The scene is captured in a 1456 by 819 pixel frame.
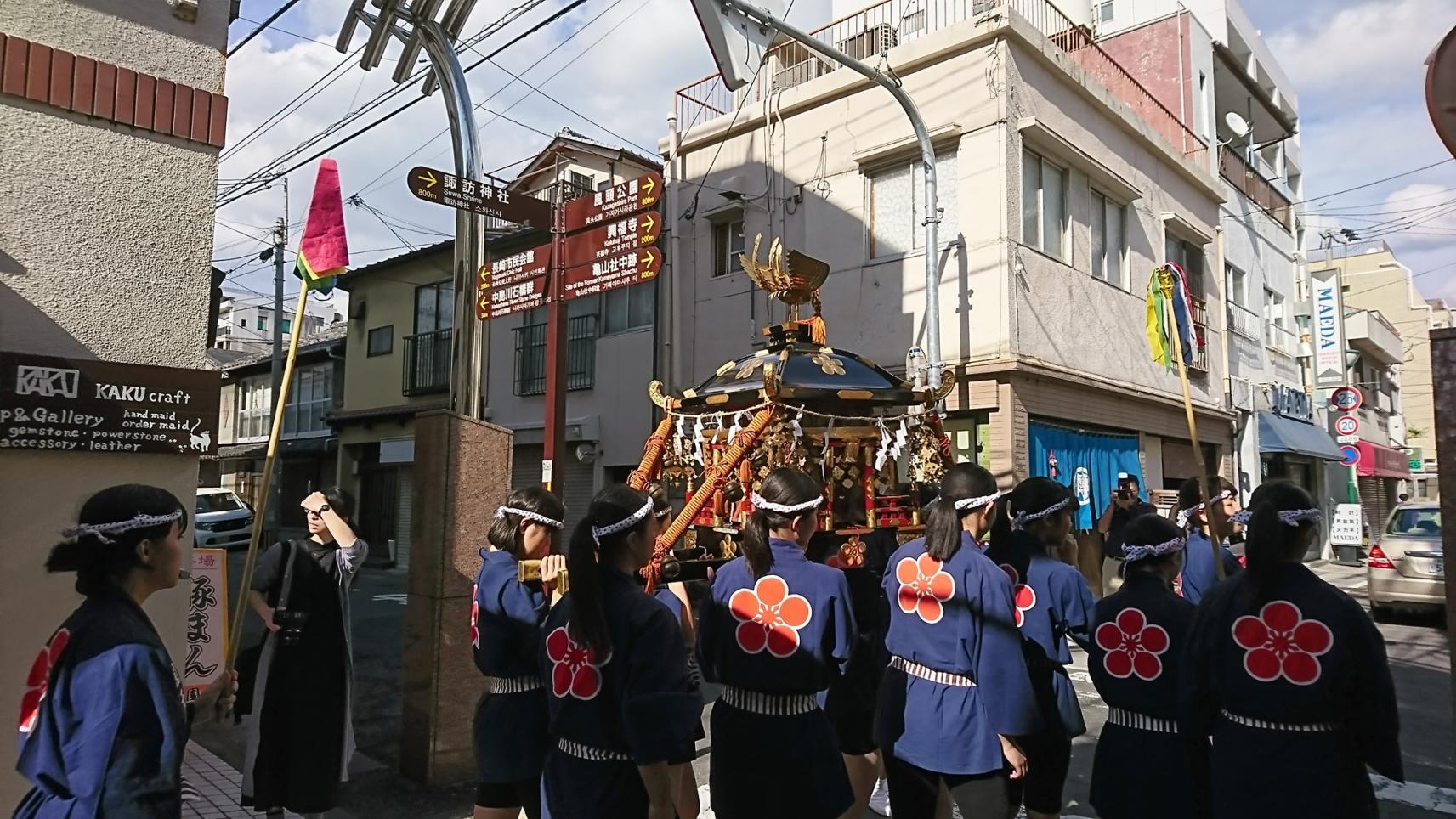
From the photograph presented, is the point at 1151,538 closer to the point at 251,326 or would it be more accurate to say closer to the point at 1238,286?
the point at 1238,286

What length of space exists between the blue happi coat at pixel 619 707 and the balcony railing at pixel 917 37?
1285 centimetres

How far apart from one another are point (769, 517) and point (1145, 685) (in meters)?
1.73

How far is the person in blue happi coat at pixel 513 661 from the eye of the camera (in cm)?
367

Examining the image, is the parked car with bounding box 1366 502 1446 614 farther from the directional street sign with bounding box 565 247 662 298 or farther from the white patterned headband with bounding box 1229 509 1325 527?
the directional street sign with bounding box 565 247 662 298

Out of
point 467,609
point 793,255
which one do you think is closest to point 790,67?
point 793,255

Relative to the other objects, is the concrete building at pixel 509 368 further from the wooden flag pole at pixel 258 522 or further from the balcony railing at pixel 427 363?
the wooden flag pole at pixel 258 522

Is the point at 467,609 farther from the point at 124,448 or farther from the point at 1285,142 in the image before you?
the point at 1285,142

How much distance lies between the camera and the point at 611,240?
6.80 m

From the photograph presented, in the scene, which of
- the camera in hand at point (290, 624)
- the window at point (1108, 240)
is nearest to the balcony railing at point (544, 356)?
the window at point (1108, 240)

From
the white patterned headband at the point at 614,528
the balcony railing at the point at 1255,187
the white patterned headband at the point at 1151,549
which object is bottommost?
the white patterned headband at the point at 1151,549

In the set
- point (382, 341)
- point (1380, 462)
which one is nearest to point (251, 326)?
point (382, 341)

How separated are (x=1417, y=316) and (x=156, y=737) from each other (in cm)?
4625

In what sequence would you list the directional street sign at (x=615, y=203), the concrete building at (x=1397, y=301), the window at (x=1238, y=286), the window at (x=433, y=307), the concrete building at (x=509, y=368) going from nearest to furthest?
the directional street sign at (x=615, y=203) → the concrete building at (x=509, y=368) → the window at (x=1238, y=286) → the window at (x=433, y=307) → the concrete building at (x=1397, y=301)

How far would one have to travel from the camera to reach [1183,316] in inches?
270
